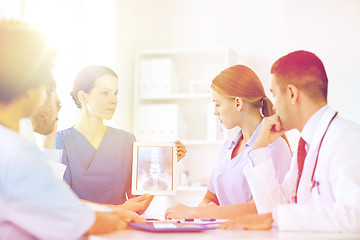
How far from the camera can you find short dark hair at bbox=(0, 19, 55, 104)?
4.06ft

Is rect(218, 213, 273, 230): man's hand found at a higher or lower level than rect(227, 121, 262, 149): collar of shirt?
lower

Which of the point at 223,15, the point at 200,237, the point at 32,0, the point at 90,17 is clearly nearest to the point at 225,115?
the point at 200,237

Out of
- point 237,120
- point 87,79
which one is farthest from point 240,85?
point 87,79

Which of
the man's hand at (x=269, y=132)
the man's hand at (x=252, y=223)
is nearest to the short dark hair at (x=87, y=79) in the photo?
the man's hand at (x=269, y=132)

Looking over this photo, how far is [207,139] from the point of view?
4.39 meters

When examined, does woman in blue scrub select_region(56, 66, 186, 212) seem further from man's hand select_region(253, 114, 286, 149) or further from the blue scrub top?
man's hand select_region(253, 114, 286, 149)

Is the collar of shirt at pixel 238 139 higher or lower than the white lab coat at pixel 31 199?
higher

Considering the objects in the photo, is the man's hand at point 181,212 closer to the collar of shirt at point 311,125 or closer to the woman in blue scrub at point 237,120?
the woman in blue scrub at point 237,120

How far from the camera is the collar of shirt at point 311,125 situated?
1.69 metres

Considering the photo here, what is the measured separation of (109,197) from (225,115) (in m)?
0.76

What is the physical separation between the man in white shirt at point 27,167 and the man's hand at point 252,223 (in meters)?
0.44

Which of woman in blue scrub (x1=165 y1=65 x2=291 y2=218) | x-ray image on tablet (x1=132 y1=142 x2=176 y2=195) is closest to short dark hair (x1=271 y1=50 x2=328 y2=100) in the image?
woman in blue scrub (x1=165 y1=65 x2=291 y2=218)

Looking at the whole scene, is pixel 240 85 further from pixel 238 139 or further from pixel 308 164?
pixel 308 164

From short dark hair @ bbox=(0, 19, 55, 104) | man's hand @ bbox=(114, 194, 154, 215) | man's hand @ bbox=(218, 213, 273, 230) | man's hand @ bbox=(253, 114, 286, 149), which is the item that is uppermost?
short dark hair @ bbox=(0, 19, 55, 104)
